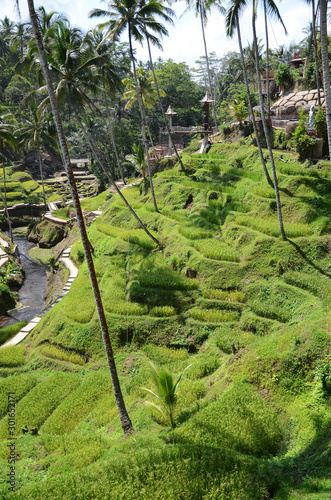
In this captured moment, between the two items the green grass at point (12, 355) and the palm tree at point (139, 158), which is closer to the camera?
the green grass at point (12, 355)

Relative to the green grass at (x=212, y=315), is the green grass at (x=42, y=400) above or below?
below

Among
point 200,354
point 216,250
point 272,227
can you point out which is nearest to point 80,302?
point 200,354

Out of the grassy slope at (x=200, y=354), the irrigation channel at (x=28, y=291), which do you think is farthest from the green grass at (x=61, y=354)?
the irrigation channel at (x=28, y=291)

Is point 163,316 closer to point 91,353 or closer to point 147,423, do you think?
point 91,353

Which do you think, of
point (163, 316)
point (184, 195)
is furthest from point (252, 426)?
point (184, 195)

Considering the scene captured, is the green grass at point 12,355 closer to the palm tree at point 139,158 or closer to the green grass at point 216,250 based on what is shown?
the green grass at point 216,250

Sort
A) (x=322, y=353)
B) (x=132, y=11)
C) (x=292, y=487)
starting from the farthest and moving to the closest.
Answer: (x=132, y=11) → (x=322, y=353) → (x=292, y=487)

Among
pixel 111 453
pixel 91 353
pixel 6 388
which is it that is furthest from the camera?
pixel 91 353
